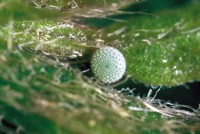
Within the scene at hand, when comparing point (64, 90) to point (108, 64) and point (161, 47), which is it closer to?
point (108, 64)

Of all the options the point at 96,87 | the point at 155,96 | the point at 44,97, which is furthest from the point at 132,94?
the point at 44,97

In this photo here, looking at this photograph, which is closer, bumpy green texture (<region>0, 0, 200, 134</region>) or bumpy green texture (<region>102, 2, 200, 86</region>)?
bumpy green texture (<region>0, 0, 200, 134</region>)

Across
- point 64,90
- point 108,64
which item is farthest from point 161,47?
point 64,90

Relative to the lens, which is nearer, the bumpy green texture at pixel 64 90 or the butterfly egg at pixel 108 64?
the bumpy green texture at pixel 64 90

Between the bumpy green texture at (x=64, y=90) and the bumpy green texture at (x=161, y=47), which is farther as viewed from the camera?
the bumpy green texture at (x=161, y=47)
